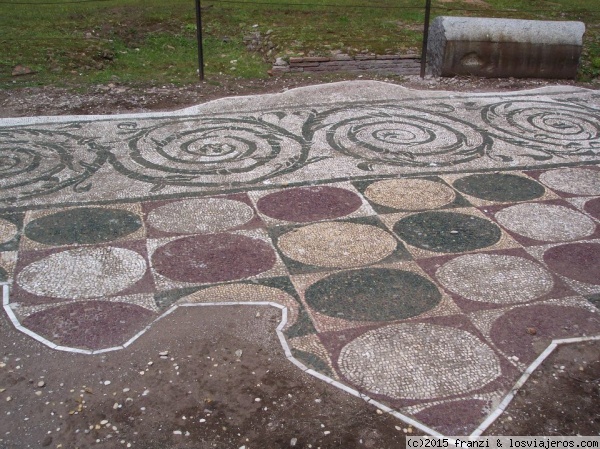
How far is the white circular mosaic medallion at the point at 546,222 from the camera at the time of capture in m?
3.98

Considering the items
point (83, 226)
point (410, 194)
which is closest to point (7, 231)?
point (83, 226)

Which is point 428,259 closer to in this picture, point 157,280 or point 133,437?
point 157,280

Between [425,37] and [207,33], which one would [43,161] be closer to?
[425,37]

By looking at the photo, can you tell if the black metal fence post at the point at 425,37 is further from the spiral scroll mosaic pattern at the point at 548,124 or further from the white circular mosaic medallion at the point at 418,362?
the white circular mosaic medallion at the point at 418,362

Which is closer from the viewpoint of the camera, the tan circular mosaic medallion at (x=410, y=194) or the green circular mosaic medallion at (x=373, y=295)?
the green circular mosaic medallion at (x=373, y=295)

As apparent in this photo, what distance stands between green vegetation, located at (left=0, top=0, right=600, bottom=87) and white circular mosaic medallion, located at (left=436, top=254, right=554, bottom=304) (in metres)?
4.80

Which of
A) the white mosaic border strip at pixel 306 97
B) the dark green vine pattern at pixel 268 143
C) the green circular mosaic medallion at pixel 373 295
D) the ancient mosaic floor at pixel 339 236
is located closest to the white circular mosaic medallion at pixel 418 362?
the ancient mosaic floor at pixel 339 236

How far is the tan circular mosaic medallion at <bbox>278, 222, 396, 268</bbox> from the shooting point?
3688 mm

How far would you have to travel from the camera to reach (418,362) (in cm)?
285

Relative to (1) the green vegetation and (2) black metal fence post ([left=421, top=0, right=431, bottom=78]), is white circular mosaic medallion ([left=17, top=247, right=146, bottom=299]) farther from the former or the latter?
(2) black metal fence post ([left=421, top=0, right=431, bottom=78])

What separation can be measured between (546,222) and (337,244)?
4.56 feet

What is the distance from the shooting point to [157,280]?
348 centimetres

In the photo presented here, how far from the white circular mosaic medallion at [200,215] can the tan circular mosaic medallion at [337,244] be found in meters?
0.42

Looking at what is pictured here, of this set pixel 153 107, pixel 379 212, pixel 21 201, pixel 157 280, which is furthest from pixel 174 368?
pixel 153 107
